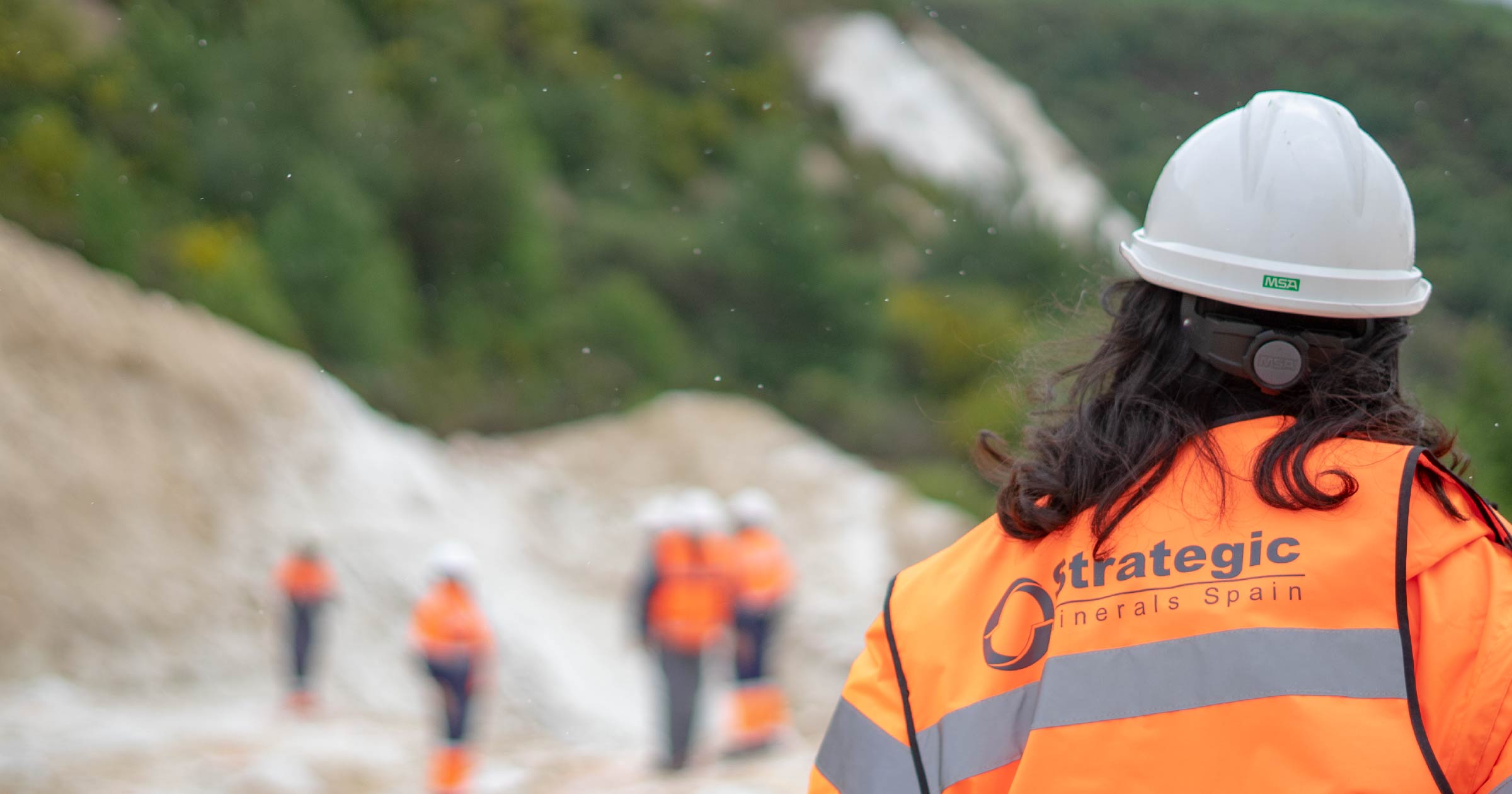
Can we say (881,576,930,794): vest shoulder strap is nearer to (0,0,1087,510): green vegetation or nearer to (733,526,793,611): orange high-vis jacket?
(733,526,793,611): orange high-vis jacket

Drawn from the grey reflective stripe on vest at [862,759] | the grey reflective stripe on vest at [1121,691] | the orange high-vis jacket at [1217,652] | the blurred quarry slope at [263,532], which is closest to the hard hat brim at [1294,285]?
the orange high-vis jacket at [1217,652]

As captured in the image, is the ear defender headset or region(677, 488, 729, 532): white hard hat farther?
region(677, 488, 729, 532): white hard hat

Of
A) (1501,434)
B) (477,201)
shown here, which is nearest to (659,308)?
(477,201)

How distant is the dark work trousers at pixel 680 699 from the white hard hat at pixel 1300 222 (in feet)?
24.5

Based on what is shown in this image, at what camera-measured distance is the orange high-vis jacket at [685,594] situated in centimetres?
838

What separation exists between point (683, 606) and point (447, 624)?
1.61m

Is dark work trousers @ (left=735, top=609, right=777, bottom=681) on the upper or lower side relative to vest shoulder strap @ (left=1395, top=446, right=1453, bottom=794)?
upper

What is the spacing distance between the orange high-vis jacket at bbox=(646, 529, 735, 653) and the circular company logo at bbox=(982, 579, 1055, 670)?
7185 millimetres

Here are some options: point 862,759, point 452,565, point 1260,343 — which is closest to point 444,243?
point 452,565

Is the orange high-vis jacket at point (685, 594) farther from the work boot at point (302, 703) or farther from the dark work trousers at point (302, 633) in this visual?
the work boot at point (302, 703)

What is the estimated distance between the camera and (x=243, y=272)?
19469 mm

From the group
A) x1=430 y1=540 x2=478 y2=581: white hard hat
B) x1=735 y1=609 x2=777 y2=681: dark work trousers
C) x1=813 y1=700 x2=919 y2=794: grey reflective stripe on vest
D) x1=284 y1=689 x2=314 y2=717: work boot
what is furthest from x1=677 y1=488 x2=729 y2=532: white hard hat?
x1=813 y1=700 x2=919 y2=794: grey reflective stripe on vest

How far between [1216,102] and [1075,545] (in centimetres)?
801

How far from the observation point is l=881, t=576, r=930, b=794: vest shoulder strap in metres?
1.29
